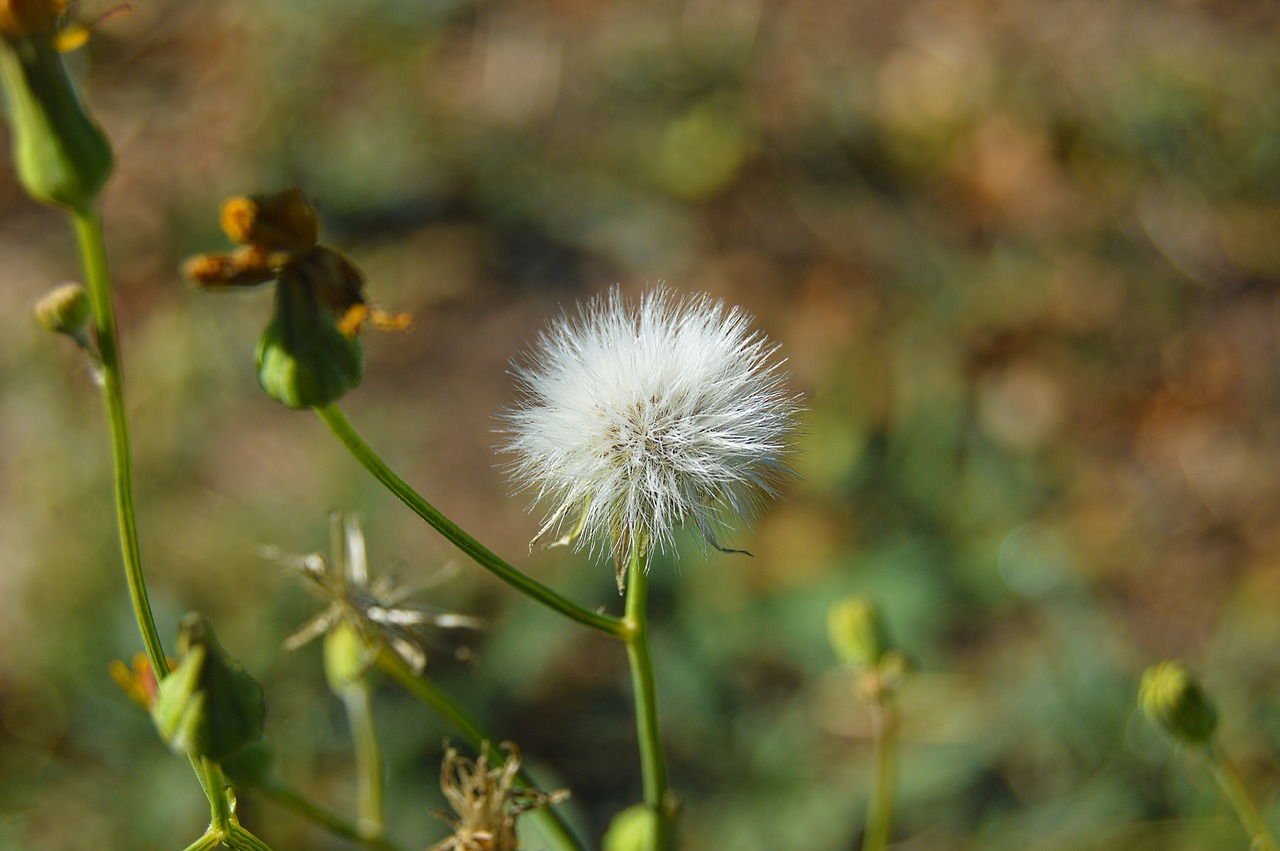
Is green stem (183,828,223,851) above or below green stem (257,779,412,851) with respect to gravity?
below

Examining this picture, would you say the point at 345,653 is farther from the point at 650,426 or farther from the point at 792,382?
the point at 792,382

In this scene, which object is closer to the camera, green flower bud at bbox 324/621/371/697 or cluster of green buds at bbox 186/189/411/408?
cluster of green buds at bbox 186/189/411/408

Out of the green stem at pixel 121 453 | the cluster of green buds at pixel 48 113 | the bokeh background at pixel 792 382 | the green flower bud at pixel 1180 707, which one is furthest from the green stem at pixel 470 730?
the bokeh background at pixel 792 382

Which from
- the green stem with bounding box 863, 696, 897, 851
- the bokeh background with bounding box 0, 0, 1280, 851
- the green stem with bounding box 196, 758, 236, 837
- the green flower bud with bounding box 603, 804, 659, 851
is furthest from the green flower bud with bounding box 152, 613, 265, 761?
the bokeh background with bounding box 0, 0, 1280, 851

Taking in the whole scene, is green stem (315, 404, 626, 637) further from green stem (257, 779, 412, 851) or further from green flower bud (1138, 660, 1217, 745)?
green flower bud (1138, 660, 1217, 745)

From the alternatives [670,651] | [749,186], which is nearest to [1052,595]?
[670,651]

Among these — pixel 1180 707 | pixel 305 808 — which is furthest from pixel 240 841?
pixel 1180 707

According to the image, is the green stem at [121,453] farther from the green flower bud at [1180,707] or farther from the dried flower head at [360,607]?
the green flower bud at [1180,707]
